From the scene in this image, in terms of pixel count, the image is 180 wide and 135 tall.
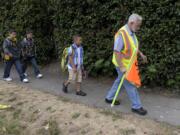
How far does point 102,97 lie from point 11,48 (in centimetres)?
328

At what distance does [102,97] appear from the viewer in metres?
7.71

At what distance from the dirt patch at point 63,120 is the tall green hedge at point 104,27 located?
1.52 metres

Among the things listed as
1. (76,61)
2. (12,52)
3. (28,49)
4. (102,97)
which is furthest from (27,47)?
(102,97)

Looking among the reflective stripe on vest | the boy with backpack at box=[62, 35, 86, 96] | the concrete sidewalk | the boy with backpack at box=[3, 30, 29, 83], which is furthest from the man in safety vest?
the boy with backpack at box=[3, 30, 29, 83]

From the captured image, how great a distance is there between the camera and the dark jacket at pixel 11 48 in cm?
956

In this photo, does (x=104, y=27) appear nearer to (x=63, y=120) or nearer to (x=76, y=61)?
(x=76, y=61)

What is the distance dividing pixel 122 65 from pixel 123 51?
10.2 inches

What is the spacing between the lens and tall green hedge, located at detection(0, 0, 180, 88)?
7336 millimetres

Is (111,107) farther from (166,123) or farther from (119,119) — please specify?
(166,123)

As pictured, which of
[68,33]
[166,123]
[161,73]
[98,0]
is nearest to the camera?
[166,123]

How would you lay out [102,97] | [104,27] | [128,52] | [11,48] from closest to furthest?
1. [128,52]
2. [102,97]
3. [104,27]
4. [11,48]

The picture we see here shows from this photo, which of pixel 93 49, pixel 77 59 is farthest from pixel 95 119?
pixel 93 49

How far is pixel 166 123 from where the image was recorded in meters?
6.16

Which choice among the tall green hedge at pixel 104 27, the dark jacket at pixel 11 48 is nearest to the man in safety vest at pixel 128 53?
the tall green hedge at pixel 104 27
